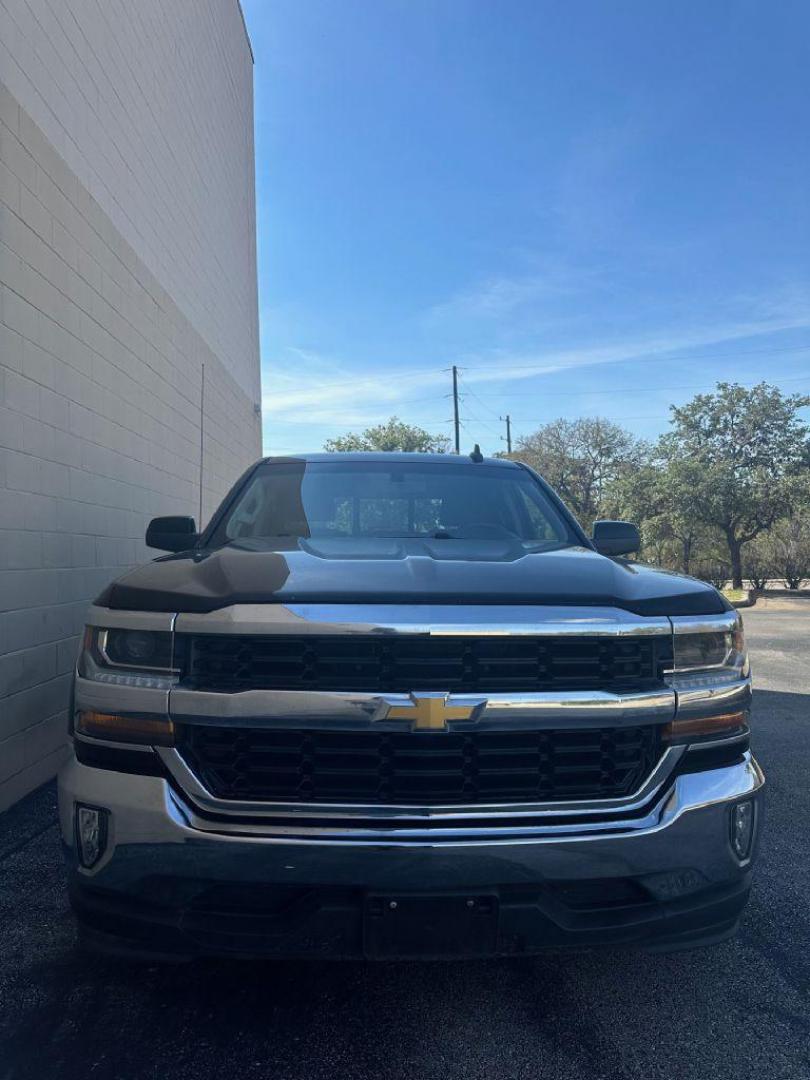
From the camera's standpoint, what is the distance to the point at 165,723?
2.01 meters

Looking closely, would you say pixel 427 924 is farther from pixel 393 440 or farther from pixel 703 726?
pixel 393 440

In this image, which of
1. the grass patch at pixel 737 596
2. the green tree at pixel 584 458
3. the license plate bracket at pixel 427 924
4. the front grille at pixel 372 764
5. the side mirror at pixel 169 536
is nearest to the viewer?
the license plate bracket at pixel 427 924

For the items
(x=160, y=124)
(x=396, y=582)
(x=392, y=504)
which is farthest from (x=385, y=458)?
(x=160, y=124)

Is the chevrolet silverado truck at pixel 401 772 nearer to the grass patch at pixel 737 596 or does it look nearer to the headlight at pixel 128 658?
the headlight at pixel 128 658

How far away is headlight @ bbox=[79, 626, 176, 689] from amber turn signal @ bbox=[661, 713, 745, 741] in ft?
4.34

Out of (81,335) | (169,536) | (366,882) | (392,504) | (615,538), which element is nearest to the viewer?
(366,882)

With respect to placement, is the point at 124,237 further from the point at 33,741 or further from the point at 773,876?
the point at 773,876

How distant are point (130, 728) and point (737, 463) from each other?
1204 inches

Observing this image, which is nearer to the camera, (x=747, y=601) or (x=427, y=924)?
(x=427, y=924)

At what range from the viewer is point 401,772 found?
1.99 m

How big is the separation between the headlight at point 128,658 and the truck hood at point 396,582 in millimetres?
82

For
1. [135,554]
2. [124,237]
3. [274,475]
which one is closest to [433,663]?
[274,475]

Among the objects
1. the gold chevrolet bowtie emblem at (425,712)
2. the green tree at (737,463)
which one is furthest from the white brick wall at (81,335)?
the green tree at (737,463)

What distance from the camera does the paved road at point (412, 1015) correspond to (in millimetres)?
2068
